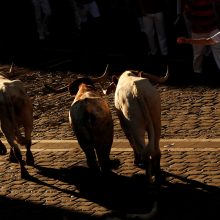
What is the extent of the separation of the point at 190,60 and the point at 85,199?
7879mm

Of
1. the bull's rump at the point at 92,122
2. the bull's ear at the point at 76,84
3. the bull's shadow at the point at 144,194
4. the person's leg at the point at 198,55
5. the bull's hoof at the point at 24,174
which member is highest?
the bull's ear at the point at 76,84

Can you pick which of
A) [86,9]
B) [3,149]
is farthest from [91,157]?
[86,9]

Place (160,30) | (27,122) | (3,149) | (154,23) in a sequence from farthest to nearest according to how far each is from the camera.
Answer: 1. (154,23)
2. (160,30)
3. (3,149)
4. (27,122)

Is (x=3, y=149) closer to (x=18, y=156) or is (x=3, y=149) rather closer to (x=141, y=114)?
(x=18, y=156)

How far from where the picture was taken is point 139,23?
20969 mm

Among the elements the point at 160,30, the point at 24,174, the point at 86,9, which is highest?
the point at 86,9

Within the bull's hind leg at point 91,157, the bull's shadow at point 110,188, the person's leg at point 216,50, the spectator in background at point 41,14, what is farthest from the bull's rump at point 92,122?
the spectator in background at point 41,14

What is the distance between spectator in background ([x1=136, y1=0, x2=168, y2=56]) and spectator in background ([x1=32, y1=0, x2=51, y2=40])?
4547 mm

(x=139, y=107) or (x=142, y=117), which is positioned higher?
(x=139, y=107)

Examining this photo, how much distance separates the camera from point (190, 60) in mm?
18078

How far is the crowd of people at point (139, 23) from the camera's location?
16312 mm

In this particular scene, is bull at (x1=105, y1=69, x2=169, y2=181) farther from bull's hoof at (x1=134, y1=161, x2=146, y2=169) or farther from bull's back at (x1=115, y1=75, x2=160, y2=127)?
bull's hoof at (x1=134, y1=161, x2=146, y2=169)

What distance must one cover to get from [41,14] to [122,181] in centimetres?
1216

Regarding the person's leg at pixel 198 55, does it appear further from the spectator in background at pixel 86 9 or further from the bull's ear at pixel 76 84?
the spectator in background at pixel 86 9
